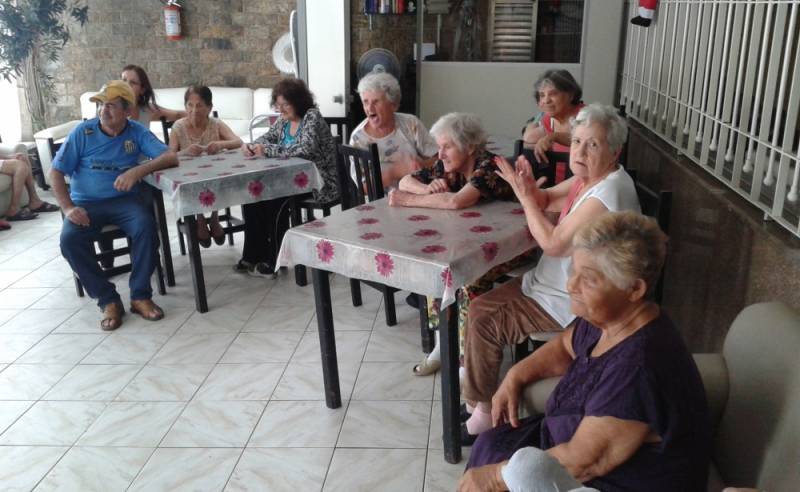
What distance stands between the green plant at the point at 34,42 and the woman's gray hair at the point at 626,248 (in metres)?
6.30

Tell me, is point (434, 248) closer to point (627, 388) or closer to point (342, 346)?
point (627, 388)

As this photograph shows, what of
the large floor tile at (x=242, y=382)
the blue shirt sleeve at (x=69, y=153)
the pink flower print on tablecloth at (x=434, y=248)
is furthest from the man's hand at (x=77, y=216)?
the pink flower print on tablecloth at (x=434, y=248)

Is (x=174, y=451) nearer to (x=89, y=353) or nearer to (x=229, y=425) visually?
(x=229, y=425)

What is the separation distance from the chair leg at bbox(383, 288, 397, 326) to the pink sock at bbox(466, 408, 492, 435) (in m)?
1.04

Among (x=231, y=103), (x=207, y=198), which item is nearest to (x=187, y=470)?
(x=207, y=198)

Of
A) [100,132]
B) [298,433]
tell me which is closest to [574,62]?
[100,132]

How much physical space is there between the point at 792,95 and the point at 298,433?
6.34 feet

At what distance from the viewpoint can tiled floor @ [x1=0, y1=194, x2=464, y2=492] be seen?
232 centimetres

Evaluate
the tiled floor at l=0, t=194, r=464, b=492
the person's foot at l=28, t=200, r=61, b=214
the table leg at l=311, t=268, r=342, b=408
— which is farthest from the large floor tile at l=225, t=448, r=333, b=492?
the person's foot at l=28, t=200, r=61, b=214

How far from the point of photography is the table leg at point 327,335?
2.51 metres

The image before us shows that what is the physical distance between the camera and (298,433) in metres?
2.52

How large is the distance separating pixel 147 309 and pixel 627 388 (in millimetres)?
2825

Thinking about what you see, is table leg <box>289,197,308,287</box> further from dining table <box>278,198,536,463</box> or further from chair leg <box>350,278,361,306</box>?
dining table <box>278,198,536,463</box>

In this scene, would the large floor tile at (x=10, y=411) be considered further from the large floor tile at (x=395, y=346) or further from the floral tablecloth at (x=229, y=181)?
the large floor tile at (x=395, y=346)
